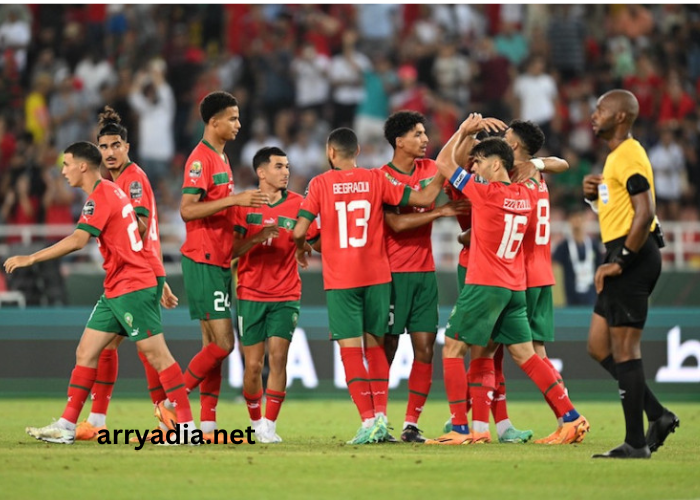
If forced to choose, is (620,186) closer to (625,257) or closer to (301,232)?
(625,257)

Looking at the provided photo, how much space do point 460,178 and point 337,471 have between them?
9.18 ft

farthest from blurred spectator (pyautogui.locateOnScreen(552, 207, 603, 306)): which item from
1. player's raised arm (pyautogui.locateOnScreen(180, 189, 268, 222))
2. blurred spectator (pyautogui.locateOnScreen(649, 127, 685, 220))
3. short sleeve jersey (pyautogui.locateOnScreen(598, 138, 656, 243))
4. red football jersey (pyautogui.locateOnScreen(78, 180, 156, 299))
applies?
red football jersey (pyautogui.locateOnScreen(78, 180, 156, 299))

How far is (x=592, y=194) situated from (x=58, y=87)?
14.4 metres

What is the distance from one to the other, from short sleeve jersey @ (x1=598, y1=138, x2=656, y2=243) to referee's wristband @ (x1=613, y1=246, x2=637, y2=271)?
191 mm

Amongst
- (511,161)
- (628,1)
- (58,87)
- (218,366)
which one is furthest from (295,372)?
(628,1)

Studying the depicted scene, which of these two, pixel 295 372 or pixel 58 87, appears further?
pixel 58 87

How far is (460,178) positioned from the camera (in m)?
9.86

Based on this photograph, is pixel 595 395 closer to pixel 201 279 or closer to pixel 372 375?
pixel 372 375

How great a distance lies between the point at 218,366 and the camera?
1035 centimetres

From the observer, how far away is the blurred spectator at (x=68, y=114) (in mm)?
21016

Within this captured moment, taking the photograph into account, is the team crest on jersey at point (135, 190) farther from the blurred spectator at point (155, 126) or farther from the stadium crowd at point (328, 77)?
the blurred spectator at point (155, 126)

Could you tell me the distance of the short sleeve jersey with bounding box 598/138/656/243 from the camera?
349 inches

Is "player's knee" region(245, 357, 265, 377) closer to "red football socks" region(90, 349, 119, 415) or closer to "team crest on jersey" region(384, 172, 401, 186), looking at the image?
"red football socks" region(90, 349, 119, 415)

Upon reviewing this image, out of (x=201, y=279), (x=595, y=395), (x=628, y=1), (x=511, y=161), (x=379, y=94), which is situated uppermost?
(x=628, y=1)
